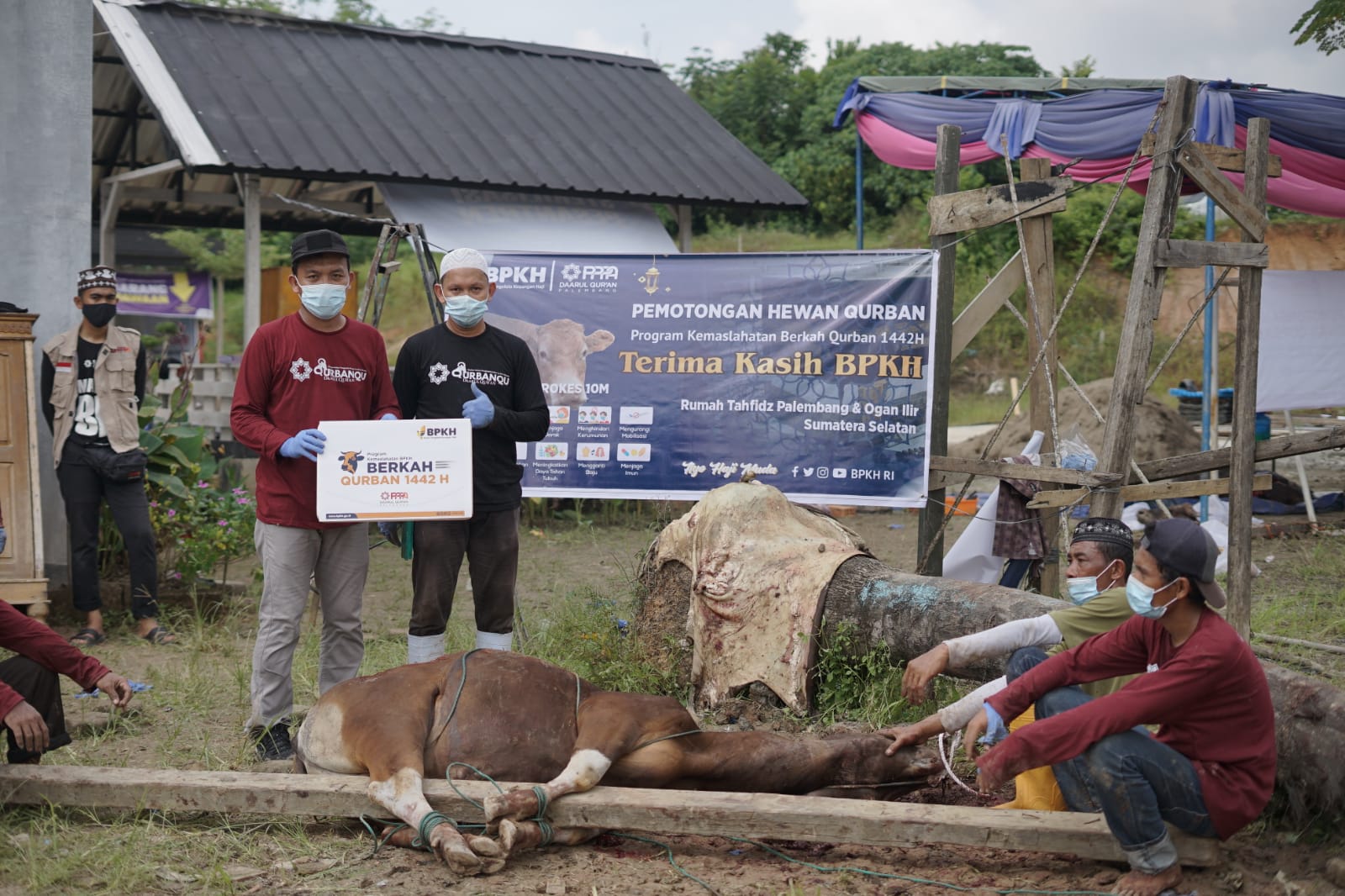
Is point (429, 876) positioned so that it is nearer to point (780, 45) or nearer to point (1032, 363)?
point (1032, 363)

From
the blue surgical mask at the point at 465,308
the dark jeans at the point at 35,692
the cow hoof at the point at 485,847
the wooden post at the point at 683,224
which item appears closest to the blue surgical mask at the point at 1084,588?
the cow hoof at the point at 485,847

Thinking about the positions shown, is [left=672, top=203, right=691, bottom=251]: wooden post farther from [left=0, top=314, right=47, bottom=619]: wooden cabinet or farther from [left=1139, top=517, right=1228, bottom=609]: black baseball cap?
[left=1139, top=517, right=1228, bottom=609]: black baseball cap

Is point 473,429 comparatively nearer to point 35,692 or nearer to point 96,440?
point 35,692

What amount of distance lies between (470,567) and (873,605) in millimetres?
1711

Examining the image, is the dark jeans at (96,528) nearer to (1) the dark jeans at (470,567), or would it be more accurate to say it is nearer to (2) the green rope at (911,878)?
(1) the dark jeans at (470,567)

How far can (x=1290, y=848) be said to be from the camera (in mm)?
3732

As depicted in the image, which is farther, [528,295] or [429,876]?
[528,295]

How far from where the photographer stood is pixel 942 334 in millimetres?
6789

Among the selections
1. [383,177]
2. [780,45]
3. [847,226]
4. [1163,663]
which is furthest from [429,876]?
[780,45]

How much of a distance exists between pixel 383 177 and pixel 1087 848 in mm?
8684

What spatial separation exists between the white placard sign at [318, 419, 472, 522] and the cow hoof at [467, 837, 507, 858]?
59.9 inches

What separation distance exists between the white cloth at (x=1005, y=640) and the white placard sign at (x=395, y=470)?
6.38 feet

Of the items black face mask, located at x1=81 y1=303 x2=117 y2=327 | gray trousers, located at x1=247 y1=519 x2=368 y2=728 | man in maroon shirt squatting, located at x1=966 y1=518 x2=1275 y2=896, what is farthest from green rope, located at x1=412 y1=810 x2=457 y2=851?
black face mask, located at x1=81 y1=303 x2=117 y2=327

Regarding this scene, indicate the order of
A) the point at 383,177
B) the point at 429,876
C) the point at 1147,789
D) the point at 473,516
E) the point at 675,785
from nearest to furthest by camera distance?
the point at 1147,789 < the point at 429,876 < the point at 675,785 < the point at 473,516 < the point at 383,177
